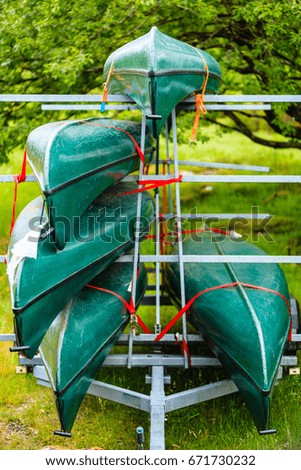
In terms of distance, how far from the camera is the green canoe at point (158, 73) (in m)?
4.23

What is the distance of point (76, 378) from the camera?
4.07 m

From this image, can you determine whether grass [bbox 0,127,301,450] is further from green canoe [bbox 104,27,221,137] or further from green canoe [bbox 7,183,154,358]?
green canoe [bbox 104,27,221,137]

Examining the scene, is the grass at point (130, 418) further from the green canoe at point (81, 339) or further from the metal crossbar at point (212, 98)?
the metal crossbar at point (212, 98)

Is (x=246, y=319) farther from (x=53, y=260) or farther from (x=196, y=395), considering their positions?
(x=53, y=260)

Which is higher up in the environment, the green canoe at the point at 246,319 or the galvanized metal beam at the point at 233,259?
the galvanized metal beam at the point at 233,259

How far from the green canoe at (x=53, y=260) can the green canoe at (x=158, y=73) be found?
74 cm

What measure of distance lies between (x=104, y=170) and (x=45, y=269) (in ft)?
2.93

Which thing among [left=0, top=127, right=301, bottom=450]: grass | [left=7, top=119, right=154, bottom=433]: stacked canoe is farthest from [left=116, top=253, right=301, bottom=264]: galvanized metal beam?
[left=0, top=127, right=301, bottom=450]: grass

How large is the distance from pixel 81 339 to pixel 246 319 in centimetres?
105

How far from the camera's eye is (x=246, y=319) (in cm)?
428

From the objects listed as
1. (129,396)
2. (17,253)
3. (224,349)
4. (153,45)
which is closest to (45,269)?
(17,253)

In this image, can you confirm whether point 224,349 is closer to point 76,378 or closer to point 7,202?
point 76,378

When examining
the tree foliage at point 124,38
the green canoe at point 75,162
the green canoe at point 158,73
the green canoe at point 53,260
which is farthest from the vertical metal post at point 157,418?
the tree foliage at point 124,38
